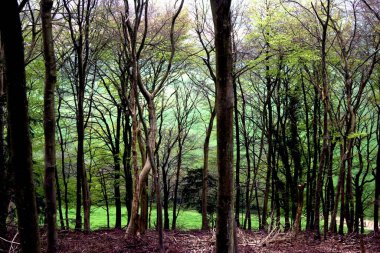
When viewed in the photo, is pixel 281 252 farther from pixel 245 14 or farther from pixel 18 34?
pixel 245 14

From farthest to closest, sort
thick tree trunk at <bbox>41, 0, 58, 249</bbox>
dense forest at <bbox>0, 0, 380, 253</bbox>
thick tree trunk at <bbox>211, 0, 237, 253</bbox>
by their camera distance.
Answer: thick tree trunk at <bbox>41, 0, 58, 249</bbox>, thick tree trunk at <bbox>211, 0, 237, 253</bbox>, dense forest at <bbox>0, 0, 380, 253</bbox>

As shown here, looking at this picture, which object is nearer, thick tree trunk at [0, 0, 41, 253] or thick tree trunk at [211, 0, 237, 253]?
thick tree trunk at [0, 0, 41, 253]

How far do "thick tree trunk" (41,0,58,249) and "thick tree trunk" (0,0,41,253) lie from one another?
3050mm

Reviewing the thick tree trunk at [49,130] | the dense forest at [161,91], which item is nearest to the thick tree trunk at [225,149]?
the dense forest at [161,91]

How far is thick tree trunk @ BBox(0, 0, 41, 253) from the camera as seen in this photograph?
238 cm

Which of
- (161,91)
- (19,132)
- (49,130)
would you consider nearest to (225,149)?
(19,132)

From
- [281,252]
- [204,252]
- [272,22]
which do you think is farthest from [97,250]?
[272,22]

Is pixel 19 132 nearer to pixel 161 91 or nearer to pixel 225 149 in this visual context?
pixel 225 149

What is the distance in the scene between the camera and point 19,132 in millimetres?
2475

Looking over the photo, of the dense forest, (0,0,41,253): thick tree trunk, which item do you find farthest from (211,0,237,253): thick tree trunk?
(0,0,41,253): thick tree trunk

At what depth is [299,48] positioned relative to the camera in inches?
446

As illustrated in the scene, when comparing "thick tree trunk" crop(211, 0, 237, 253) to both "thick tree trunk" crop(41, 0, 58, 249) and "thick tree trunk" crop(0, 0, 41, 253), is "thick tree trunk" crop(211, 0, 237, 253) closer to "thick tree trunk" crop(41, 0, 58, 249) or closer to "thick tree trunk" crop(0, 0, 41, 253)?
"thick tree trunk" crop(0, 0, 41, 253)

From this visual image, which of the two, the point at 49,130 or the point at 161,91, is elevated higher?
the point at 161,91

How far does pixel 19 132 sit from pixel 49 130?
343cm
